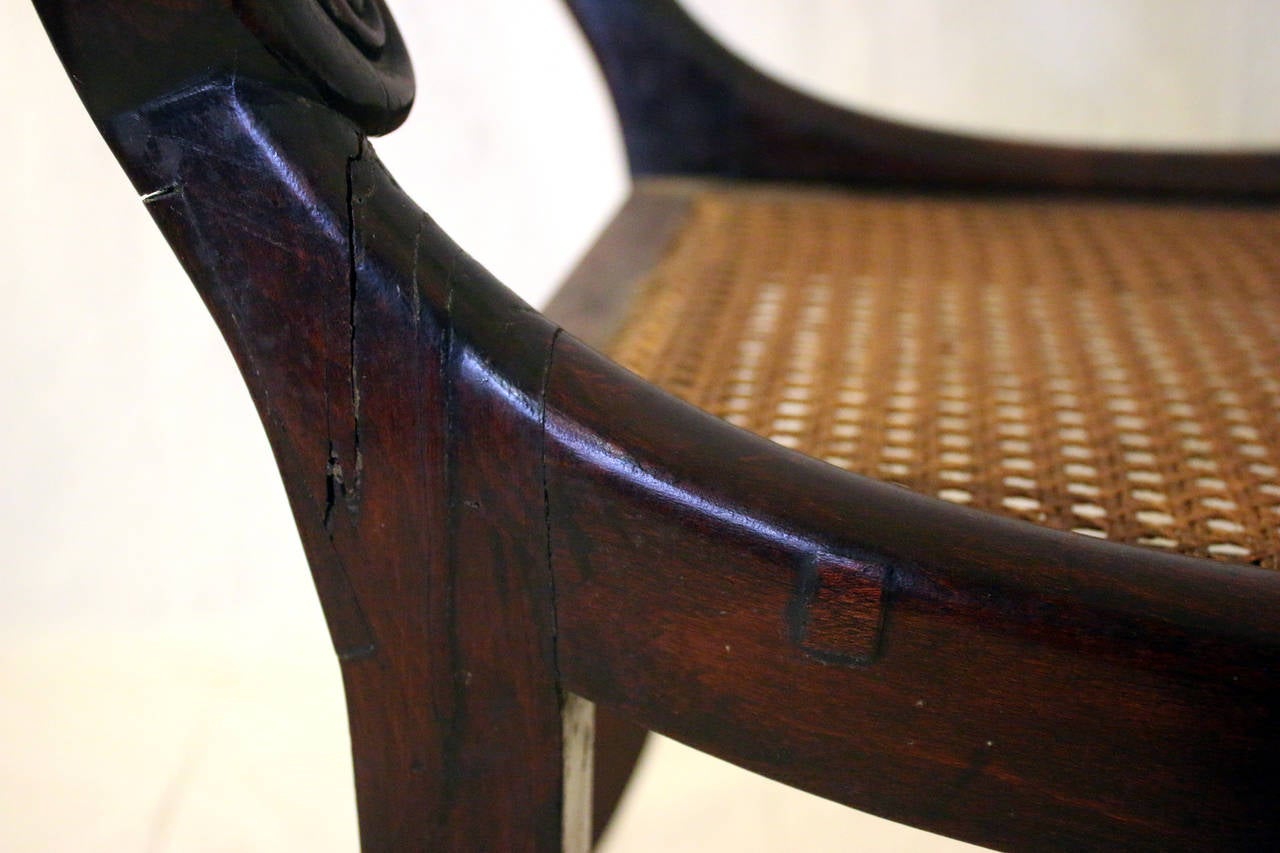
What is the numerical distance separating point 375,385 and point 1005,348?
30 centimetres

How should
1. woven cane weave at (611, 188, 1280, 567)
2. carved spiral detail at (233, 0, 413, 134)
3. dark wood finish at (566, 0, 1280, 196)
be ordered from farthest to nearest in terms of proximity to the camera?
1. dark wood finish at (566, 0, 1280, 196)
2. woven cane weave at (611, 188, 1280, 567)
3. carved spiral detail at (233, 0, 413, 134)

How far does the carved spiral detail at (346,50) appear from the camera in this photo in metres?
0.26

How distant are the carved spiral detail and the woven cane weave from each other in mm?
177

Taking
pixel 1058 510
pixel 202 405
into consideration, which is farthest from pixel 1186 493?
pixel 202 405

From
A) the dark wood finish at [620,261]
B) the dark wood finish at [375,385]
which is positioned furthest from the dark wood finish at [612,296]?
the dark wood finish at [375,385]

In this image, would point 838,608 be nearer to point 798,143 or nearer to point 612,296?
point 612,296

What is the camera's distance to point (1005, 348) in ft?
1.73

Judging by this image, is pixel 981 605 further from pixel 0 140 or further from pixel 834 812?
pixel 0 140

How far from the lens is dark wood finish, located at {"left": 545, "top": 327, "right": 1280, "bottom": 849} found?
0.94 feet

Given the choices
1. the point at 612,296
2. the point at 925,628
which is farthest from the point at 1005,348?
the point at 925,628

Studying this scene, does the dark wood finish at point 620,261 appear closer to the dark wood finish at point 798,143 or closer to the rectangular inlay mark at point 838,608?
the dark wood finish at point 798,143

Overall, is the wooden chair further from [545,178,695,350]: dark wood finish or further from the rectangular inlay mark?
[545,178,695,350]: dark wood finish

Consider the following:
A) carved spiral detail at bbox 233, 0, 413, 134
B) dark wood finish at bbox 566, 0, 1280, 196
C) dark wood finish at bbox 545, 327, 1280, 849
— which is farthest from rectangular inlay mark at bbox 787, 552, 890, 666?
dark wood finish at bbox 566, 0, 1280, 196

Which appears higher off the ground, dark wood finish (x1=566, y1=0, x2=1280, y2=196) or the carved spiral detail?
the carved spiral detail
